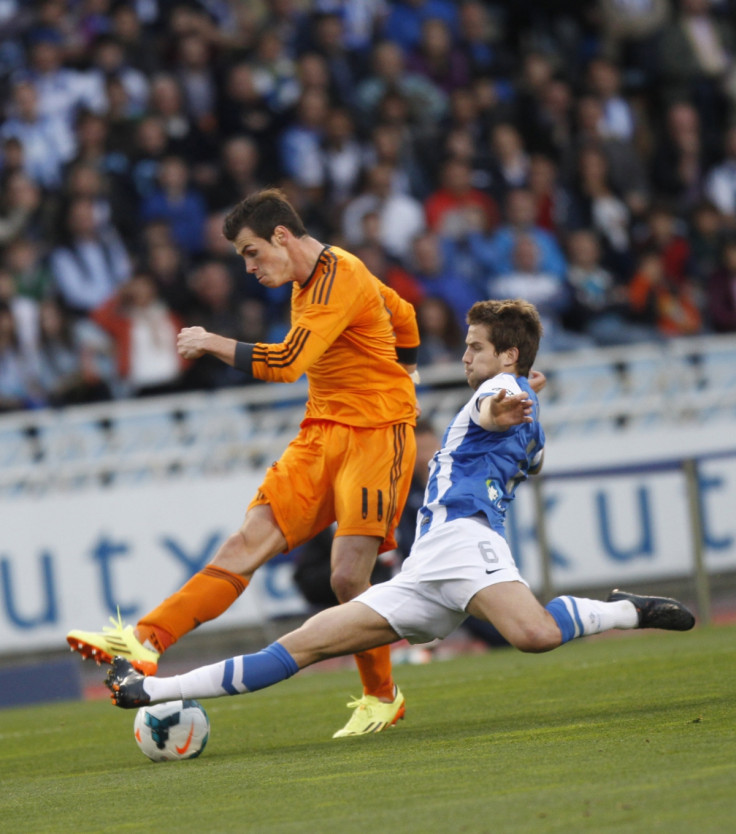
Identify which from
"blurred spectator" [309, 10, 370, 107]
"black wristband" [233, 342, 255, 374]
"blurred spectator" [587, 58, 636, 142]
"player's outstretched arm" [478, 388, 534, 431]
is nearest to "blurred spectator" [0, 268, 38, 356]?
"blurred spectator" [309, 10, 370, 107]

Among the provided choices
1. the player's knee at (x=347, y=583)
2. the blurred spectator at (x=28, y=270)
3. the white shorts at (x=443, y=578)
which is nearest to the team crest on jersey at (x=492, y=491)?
the white shorts at (x=443, y=578)

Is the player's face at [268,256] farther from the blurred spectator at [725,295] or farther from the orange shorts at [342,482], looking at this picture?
the blurred spectator at [725,295]

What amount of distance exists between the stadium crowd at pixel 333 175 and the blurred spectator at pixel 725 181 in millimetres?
24

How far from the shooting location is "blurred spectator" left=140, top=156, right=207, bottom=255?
14.0 m

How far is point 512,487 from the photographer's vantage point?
629 centimetres

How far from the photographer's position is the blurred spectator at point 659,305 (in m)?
14.3

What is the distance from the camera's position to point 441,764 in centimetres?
524

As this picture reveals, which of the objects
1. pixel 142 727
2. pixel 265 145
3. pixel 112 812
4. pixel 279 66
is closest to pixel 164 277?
pixel 265 145

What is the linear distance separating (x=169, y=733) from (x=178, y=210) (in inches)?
336

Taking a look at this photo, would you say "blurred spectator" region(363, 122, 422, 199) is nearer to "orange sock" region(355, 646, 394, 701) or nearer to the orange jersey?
the orange jersey

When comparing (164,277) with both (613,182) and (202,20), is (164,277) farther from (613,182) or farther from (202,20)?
(613,182)

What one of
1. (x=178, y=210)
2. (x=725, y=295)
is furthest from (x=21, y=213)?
(x=725, y=295)

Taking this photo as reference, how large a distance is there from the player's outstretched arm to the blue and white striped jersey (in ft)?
0.45

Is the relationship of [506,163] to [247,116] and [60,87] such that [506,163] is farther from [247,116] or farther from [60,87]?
[60,87]
